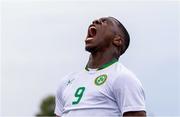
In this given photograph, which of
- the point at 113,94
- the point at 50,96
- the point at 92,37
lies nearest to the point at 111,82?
the point at 113,94

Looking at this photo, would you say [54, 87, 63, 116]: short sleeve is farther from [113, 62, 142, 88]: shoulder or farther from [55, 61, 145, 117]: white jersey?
[113, 62, 142, 88]: shoulder

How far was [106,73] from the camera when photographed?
20.7ft

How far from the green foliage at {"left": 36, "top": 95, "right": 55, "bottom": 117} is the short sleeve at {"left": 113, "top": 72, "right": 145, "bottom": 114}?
3873 cm

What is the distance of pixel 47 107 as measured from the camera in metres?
45.8

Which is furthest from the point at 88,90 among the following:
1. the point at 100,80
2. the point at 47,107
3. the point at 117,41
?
the point at 47,107

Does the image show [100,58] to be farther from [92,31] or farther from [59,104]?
[59,104]

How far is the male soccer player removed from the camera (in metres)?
6.09

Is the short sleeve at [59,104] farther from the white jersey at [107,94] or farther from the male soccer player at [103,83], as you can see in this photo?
the white jersey at [107,94]

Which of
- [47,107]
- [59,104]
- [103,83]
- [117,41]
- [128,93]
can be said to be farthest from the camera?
[47,107]

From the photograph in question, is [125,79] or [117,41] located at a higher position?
[117,41]

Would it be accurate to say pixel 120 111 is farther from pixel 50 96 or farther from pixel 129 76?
pixel 50 96

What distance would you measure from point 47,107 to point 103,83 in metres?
39.8

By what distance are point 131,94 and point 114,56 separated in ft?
1.72

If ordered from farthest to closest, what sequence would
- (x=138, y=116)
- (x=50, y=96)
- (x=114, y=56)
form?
(x=50, y=96) → (x=114, y=56) → (x=138, y=116)
